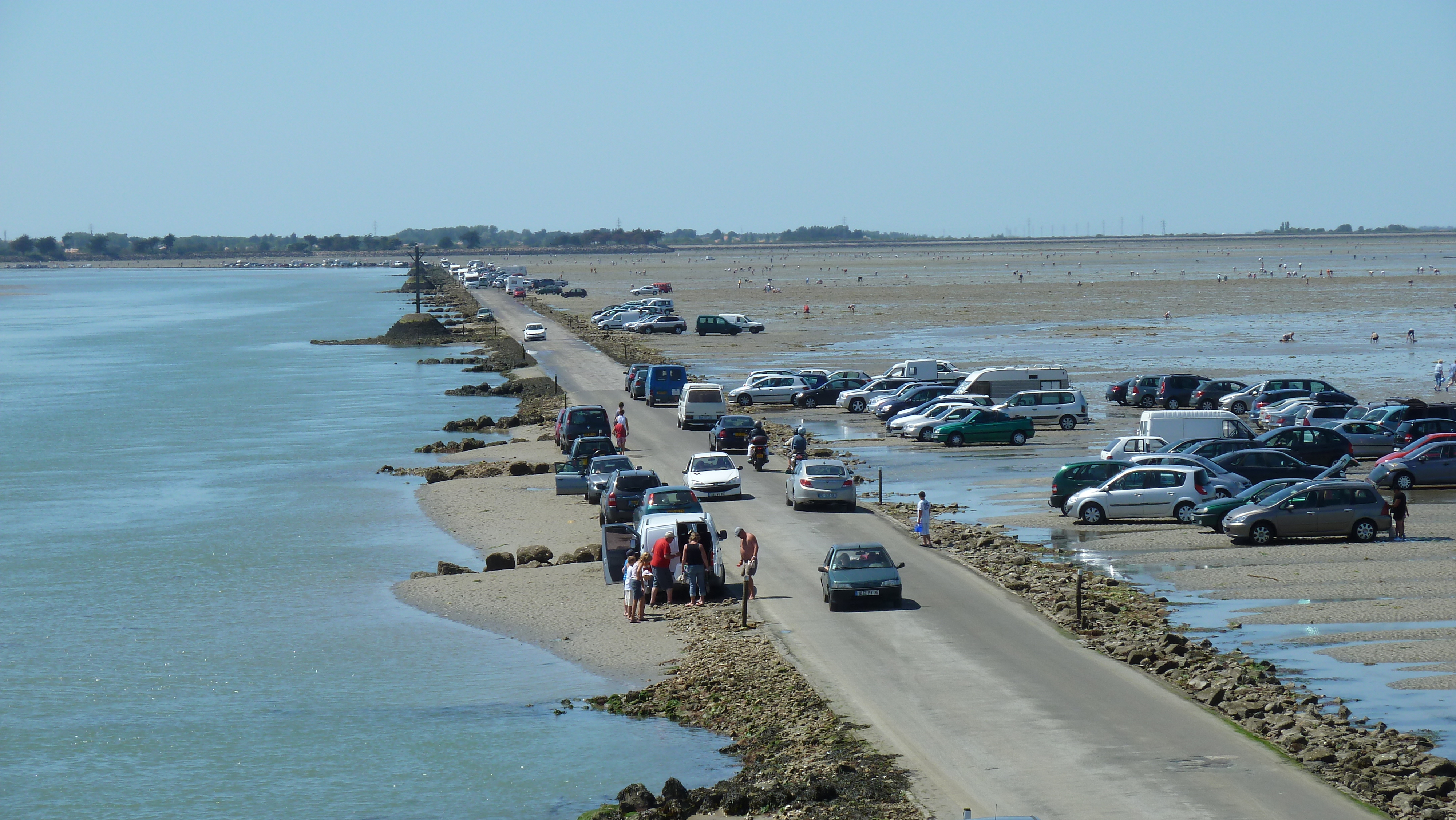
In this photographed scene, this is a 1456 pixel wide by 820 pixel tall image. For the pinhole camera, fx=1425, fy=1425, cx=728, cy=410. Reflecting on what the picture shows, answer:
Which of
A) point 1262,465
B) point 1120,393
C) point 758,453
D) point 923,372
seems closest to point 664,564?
point 758,453

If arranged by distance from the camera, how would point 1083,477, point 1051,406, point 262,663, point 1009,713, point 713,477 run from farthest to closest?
point 1051,406 → point 713,477 → point 1083,477 → point 262,663 → point 1009,713

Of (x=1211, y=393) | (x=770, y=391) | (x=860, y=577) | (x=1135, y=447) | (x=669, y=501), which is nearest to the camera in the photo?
(x=860, y=577)

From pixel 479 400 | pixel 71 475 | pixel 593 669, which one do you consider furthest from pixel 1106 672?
pixel 479 400

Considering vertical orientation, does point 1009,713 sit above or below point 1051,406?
below

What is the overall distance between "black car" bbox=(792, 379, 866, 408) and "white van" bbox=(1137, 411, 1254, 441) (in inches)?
834

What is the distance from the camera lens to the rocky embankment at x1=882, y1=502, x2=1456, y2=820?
17953mm

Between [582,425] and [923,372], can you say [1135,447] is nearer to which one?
[582,425]

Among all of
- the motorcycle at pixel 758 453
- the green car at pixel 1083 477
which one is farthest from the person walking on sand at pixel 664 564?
the motorcycle at pixel 758 453

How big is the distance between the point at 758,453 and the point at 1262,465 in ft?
50.0

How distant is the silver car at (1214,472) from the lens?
37250 mm

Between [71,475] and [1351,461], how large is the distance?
157 feet

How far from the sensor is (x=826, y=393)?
214 ft

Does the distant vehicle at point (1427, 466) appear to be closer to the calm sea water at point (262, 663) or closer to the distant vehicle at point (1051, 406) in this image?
the distant vehicle at point (1051, 406)

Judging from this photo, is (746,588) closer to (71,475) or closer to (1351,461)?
(1351,461)
